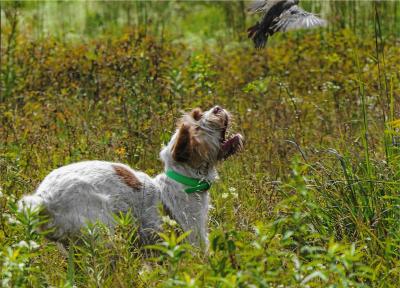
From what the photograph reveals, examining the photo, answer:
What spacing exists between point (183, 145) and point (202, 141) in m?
0.11

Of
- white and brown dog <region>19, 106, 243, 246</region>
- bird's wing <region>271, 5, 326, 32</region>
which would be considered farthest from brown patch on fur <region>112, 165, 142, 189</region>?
bird's wing <region>271, 5, 326, 32</region>

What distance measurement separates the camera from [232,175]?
6.21 m

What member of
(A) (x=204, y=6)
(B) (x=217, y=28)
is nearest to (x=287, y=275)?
(B) (x=217, y=28)

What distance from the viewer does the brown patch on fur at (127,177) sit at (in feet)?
16.1

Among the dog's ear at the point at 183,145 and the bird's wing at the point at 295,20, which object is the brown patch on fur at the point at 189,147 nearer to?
the dog's ear at the point at 183,145

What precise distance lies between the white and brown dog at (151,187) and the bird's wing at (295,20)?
1.93 feet

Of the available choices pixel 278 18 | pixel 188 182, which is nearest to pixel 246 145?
pixel 188 182

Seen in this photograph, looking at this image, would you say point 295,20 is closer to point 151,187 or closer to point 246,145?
point 151,187

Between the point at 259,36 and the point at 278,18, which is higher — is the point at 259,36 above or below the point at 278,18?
below

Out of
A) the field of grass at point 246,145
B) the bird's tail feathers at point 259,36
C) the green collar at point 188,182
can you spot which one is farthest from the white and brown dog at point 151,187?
the bird's tail feathers at point 259,36

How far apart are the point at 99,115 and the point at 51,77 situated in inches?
46.6

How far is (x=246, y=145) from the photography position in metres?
6.81

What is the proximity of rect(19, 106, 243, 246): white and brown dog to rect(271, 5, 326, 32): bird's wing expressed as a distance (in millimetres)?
589

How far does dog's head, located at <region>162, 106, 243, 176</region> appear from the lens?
16.0 feet
